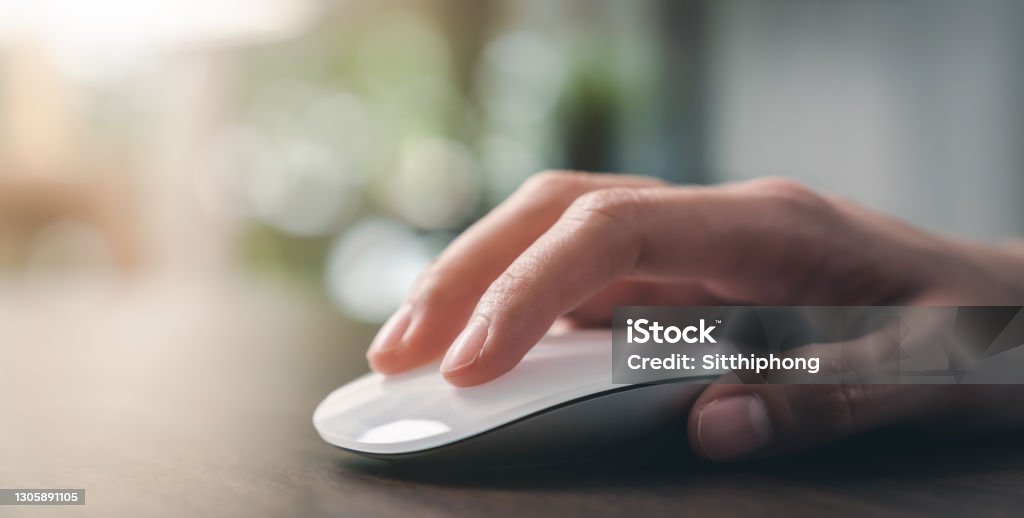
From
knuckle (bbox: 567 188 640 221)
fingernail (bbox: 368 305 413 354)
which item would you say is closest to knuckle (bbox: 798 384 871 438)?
knuckle (bbox: 567 188 640 221)

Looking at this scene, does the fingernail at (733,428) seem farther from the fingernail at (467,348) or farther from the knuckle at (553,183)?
the knuckle at (553,183)

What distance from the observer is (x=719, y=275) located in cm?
56

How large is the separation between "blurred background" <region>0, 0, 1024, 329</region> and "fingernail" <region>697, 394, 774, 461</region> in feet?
8.02

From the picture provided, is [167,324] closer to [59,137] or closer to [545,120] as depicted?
[545,120]

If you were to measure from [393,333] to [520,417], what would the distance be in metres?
0.18

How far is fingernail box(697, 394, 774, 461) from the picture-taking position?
42 cm

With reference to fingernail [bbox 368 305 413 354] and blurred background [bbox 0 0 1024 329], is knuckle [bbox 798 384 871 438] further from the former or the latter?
blurred background [bbox 0 0 1024 329]

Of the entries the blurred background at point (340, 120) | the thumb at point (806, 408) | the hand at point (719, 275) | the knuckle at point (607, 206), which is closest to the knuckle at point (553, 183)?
the hand at point (719, 275)

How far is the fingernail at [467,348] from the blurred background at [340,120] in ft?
8.11

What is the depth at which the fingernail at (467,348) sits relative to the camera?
438 millimetres

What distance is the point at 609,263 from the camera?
485 millimetres

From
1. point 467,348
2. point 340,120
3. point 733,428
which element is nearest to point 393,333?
point 467,348

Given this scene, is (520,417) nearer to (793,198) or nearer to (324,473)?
(324,473)

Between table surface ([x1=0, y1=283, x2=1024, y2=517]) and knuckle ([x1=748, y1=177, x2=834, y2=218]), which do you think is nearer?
table surface ([x1=0, y1=283, x2=1024, y2=517])
